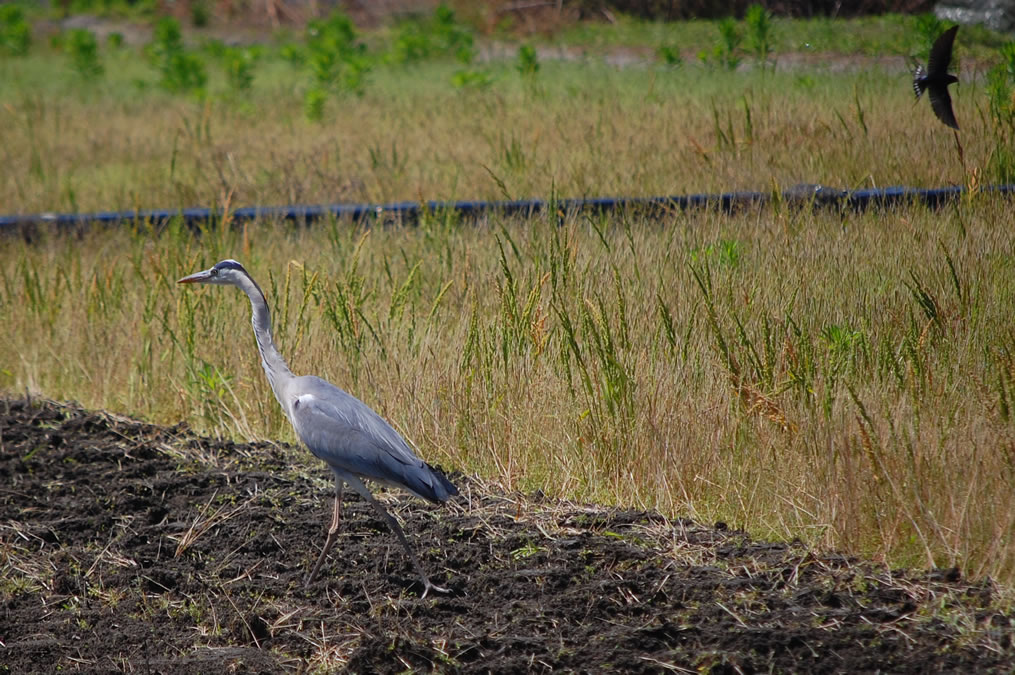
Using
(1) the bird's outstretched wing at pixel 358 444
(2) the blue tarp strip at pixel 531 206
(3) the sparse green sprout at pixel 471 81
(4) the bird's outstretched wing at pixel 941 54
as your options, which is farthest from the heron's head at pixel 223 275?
(3) the sparse green sprout at pixel 471 81

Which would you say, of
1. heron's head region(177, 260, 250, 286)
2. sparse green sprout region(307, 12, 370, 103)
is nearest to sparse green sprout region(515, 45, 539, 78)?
sparse green sprout region(307, 12, 370, 103)

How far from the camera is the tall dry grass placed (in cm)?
355

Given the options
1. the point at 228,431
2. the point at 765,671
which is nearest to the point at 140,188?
the point at 228,431

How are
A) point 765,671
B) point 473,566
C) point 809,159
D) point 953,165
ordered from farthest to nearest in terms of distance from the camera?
point 809,159
point 953,165
point 473,566
point 765,671

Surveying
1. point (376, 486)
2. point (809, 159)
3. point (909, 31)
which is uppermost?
point (909, 31)

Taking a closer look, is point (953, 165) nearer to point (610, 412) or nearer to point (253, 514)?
point (610, 412)

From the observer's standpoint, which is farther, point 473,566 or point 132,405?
point 132,405

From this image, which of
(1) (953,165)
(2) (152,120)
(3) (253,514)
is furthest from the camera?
(2) (152,120)

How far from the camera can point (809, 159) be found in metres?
6.39

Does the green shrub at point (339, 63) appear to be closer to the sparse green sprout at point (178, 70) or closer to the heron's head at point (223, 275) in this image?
the sparse green sprout at point (178, 70)

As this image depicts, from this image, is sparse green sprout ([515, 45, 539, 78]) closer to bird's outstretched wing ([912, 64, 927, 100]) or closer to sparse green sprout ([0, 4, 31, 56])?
bird's outstretched wing ([912, 64, 927, 100])

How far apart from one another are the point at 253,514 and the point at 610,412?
145 cm

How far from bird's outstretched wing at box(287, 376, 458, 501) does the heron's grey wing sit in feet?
12.5

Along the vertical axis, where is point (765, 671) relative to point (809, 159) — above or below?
below
